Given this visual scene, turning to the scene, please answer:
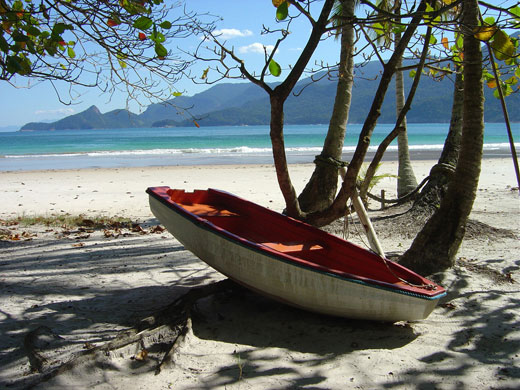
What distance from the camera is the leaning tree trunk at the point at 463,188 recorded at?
14.2 ft

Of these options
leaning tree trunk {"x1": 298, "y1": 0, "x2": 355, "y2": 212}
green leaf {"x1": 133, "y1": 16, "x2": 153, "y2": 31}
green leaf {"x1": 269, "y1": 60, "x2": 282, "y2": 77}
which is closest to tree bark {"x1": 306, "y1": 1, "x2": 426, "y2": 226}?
green leaf {"x1": 269, "y1": 60, "x2": 282, "y2": 77}

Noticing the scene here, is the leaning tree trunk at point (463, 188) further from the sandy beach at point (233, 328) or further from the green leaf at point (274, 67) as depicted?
the green leaf at point (274, 67)

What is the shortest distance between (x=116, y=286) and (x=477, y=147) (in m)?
3.76

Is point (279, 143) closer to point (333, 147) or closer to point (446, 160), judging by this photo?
point (333, 147)

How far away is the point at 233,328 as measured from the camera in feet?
11.9

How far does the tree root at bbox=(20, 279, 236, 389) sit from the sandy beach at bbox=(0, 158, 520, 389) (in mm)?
38

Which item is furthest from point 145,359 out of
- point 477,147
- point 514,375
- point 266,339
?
point 477,147

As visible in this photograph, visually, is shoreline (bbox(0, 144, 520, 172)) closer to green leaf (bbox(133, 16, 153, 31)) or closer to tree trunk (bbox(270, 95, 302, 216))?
tree trunk (bbox(270, 95, 302, 216))

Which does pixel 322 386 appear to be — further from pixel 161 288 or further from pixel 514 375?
pixel 161 288

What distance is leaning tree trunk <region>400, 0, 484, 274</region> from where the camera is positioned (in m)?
4.34

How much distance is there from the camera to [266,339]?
136 inches

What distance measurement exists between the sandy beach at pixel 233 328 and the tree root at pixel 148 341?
38 millimetres

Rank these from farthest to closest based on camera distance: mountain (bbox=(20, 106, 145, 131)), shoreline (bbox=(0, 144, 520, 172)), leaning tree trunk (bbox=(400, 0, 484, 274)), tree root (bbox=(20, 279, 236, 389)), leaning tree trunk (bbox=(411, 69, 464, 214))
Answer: mountain (bbox=(20, 106, 145, 131))
shoreline (bbox=(0, 144, 520, 172))
leaning tree trunk (bbox=(411, 69, 464, 214))
leaning tree trunk (bbox=(400, 0, 484, 274))
tree root (bbox=(20, 279, 236, 389))

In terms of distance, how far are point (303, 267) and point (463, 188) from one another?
Result: 2.07 m
